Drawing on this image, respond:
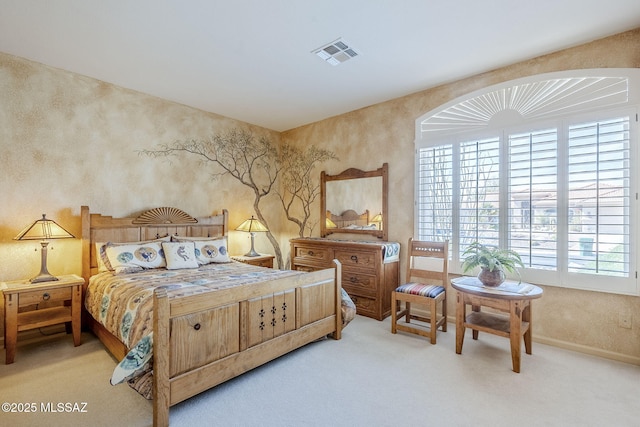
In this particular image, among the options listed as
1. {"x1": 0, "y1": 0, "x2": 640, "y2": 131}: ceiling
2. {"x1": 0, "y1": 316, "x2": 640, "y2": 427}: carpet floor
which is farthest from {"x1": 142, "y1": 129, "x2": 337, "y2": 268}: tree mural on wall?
{"x1": 0, "y1": 316, "x2": 640, "y2": 427}: carpet floor

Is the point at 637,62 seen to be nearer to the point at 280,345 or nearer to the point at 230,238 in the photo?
the point at 280,345

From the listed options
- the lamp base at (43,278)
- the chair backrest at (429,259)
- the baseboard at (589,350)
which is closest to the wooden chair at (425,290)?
the chair backrest at (429,259)

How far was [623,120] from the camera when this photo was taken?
267 cm

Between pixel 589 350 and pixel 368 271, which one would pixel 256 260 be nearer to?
pixel 368 271

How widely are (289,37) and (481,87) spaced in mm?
2181

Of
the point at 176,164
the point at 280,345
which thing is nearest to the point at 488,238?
the point at 280,345

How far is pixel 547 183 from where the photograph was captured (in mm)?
2986

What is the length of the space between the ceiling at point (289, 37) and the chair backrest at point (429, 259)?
191 centimetres

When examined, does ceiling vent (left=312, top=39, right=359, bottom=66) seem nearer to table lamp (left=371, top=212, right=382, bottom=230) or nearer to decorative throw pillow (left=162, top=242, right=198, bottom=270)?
table lamp (left=371, top=212, right=382, bottom=230)

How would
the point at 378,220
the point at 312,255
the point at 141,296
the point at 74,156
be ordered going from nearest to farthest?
the point at 141,296 → the point at 74,156 → the point at 378,220 → the point at 312,255

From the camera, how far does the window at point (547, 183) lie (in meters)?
2.66

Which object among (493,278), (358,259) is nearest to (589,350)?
(493,278)

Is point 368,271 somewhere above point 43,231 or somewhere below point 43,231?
below

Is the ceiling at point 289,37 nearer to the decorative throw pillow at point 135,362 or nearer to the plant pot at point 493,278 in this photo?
the plant pot at point 493,278
